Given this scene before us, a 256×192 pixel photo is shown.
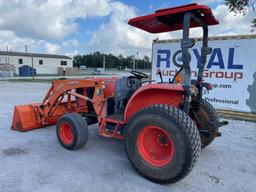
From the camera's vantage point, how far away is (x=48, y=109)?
4.96 meters

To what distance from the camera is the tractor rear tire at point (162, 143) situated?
269 centimetres

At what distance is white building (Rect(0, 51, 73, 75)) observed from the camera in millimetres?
43531

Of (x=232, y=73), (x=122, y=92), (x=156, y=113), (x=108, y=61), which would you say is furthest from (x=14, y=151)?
(x=108, y=61)

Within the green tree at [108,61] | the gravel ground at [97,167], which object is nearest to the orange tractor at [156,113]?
the gravel ground at [97,167]

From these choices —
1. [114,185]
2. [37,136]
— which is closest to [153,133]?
[114,185]

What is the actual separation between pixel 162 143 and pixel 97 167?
3.42 ft

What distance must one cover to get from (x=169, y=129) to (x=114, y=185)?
99cm

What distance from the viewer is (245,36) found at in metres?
6.85

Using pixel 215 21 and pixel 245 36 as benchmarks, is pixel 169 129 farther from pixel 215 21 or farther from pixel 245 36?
pixel 245 36

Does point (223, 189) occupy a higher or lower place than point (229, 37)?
lower

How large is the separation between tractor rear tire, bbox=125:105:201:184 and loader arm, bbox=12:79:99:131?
195 centimetres

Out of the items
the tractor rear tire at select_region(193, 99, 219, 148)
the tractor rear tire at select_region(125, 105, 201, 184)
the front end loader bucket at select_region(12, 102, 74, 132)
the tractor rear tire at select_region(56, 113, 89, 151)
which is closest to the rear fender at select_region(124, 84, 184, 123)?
the tractor rear tire at select_region(125, 105, 201, 184)

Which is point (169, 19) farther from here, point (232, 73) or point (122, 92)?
point (232, 73)

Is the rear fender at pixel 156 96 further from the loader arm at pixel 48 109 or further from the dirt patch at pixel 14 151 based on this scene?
the dirt patch at pixel 14 151
